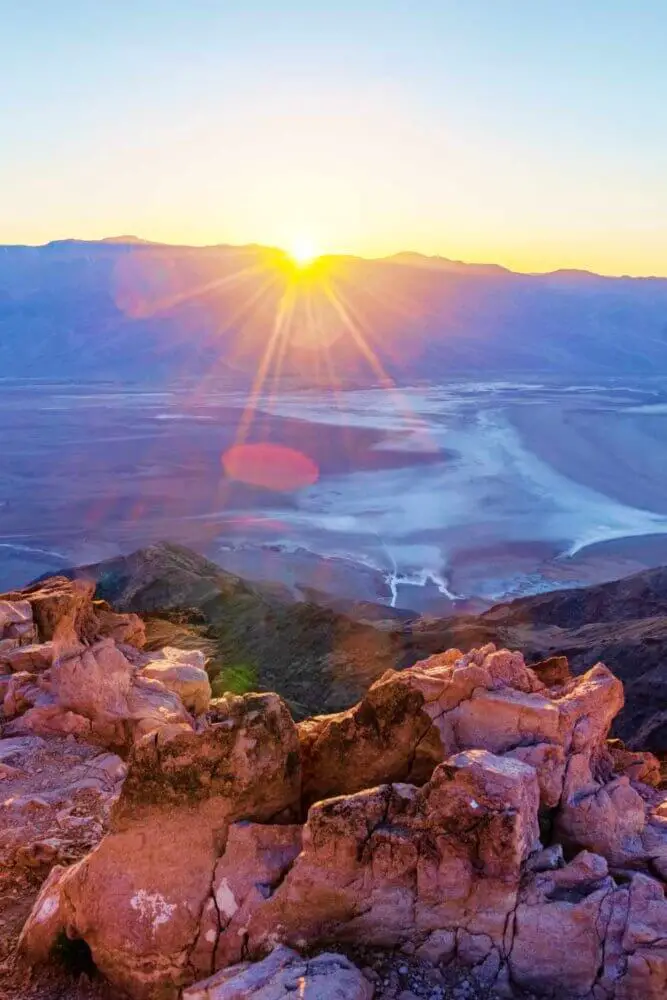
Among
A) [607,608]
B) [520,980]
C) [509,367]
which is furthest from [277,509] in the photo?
[509,367]

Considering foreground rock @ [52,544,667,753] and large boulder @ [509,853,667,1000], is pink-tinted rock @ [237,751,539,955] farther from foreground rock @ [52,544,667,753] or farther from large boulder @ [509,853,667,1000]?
foreground rock @ [52,544,667,753]

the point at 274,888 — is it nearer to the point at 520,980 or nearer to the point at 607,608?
the point at 520,980

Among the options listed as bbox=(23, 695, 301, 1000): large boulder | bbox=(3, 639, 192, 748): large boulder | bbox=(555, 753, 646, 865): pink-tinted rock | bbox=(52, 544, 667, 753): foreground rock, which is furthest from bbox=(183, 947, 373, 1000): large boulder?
bbox=(52, 544, 667, 753): foreground rock

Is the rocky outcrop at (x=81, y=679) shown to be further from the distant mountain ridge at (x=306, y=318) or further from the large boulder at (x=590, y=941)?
the distant mountain ridge at (x=306, y=318)

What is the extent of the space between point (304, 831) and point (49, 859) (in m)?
2.53

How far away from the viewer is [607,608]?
25.2m

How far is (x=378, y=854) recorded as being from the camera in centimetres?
490

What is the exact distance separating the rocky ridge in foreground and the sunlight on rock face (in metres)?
40.0

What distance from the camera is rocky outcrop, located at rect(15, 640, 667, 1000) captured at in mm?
4602

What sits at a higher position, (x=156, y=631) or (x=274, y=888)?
(x=274, y=888)

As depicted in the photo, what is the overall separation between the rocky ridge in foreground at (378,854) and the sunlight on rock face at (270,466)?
40032 millimetres

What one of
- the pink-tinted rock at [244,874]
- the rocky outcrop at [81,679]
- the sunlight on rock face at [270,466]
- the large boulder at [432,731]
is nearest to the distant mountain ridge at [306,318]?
the sunlight on rock face at [270,466]

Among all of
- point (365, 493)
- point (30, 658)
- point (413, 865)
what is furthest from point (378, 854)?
point (365, 493)

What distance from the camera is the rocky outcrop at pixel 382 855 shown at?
4.60 m
